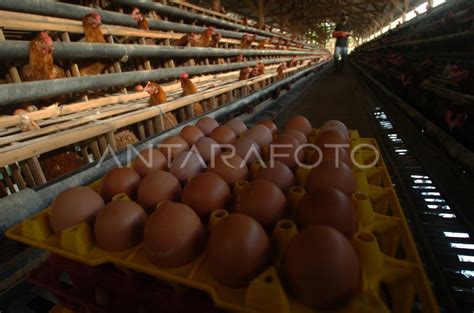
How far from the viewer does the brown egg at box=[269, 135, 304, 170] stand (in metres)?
1.14

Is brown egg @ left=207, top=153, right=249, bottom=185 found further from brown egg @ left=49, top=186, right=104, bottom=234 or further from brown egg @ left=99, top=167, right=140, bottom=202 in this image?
brown egg @ left=49, top=186, right=104, bottom=234

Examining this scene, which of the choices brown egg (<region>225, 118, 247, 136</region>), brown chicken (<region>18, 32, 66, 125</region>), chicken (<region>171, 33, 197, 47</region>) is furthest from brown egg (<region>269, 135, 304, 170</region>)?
chicken (<region>171, 33, 197, 47</region>)

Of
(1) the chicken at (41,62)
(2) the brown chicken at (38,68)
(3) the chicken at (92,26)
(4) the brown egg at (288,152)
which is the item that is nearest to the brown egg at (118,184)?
(4) the brown egg at (288,152)

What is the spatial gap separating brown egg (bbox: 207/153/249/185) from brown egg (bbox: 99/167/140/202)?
0.98 ft

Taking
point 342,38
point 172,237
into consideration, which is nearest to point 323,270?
point 172,237

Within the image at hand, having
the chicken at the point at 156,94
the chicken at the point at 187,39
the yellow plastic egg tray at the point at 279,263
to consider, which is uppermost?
the chicken at the point at 187,39

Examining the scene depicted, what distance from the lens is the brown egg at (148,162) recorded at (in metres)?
1.10

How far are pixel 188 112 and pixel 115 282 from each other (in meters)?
2.74

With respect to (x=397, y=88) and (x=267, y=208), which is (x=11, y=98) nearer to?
(x=267, y=208)

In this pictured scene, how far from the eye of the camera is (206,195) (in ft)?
2.78

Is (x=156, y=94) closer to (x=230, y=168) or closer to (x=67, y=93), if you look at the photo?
(x=67, y=93)

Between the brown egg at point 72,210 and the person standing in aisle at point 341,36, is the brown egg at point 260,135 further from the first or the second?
the person standing in aisle at point 341,36

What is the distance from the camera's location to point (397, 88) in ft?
13.5

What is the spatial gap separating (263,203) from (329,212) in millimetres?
184
